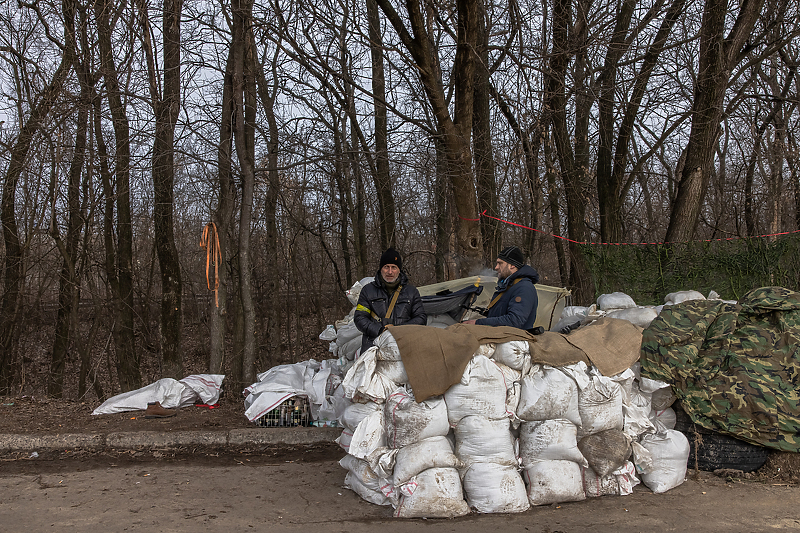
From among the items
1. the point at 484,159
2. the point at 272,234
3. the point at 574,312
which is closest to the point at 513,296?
the point at 574,312

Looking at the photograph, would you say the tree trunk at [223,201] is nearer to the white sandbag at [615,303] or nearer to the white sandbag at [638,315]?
the white sandbag at [615,303]

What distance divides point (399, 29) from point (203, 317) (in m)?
12.4

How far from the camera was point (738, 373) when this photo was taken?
4188mm

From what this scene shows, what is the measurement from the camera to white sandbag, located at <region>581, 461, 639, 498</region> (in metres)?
3.99

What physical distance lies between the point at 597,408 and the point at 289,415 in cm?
299

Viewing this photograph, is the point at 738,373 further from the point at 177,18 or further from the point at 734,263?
the point at 177,18

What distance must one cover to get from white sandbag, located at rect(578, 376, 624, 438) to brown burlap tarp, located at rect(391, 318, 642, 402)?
145mm

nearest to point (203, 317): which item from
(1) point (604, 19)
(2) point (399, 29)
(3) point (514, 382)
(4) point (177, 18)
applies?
(4) point (177, 18)

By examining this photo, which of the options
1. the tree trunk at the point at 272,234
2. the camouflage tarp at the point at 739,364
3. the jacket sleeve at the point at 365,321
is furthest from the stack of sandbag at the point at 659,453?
the tree trunk at the point at 272,234

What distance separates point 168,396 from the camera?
20.6 feet

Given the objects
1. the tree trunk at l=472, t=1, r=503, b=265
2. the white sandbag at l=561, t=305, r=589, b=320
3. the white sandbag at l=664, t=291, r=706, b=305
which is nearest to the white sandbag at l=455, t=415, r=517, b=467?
the white sandbag at l=561, t=305, r=589, b=320

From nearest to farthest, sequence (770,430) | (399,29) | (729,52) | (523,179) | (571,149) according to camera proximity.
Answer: (770,430), (399,29), (729,52), (523,179), (571,149)

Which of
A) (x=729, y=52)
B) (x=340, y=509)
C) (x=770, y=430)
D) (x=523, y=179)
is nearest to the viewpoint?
(x=340, y=509)

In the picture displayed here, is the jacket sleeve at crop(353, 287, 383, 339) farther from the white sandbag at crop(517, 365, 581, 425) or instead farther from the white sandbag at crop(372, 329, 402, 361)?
the white sandbag at crop(517, 365, 581, 425)
